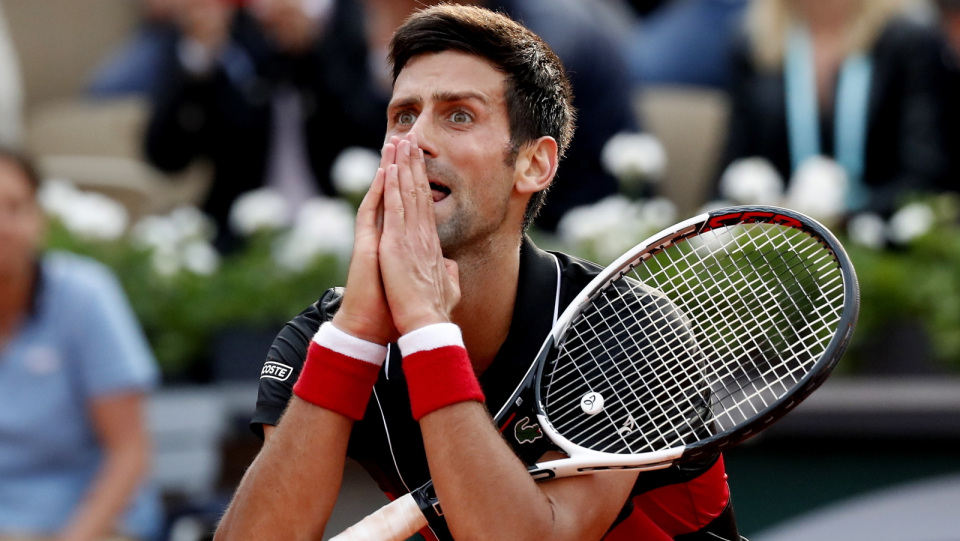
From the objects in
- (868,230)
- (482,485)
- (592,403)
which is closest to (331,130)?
(868,230)

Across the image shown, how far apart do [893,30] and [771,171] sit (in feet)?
2.32

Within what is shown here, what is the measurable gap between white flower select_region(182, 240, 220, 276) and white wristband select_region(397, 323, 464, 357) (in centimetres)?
313

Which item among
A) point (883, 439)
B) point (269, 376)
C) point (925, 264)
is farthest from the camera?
point (925, 264)

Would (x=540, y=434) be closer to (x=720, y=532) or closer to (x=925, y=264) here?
(x=720, y=532)

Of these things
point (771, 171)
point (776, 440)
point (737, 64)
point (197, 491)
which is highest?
point (737, 64)

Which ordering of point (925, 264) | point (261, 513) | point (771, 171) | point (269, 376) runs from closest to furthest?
1. point (261, 513)
2. point (269, 376)
3. point (925, 264)
4. point (771, 171)

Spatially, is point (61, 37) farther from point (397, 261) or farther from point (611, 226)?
point (397, 261)

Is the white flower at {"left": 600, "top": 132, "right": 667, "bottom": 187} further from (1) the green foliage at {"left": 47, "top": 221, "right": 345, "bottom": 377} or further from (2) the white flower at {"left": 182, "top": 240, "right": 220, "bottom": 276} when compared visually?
(2) the white flower at {"left": 182, "top": 240, "right": 220, "bottom": 276}

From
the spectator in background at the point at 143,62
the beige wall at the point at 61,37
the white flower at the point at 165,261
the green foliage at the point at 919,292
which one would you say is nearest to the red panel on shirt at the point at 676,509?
the green foliage at the point at 919,292

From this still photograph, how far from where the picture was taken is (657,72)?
6.76m

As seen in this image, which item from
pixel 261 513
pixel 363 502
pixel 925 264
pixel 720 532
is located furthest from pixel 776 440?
pixel 261 513

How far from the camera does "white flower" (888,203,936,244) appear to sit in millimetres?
4883

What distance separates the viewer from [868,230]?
4969 millimetres

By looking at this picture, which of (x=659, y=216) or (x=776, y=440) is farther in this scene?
(x=659, y=216)
